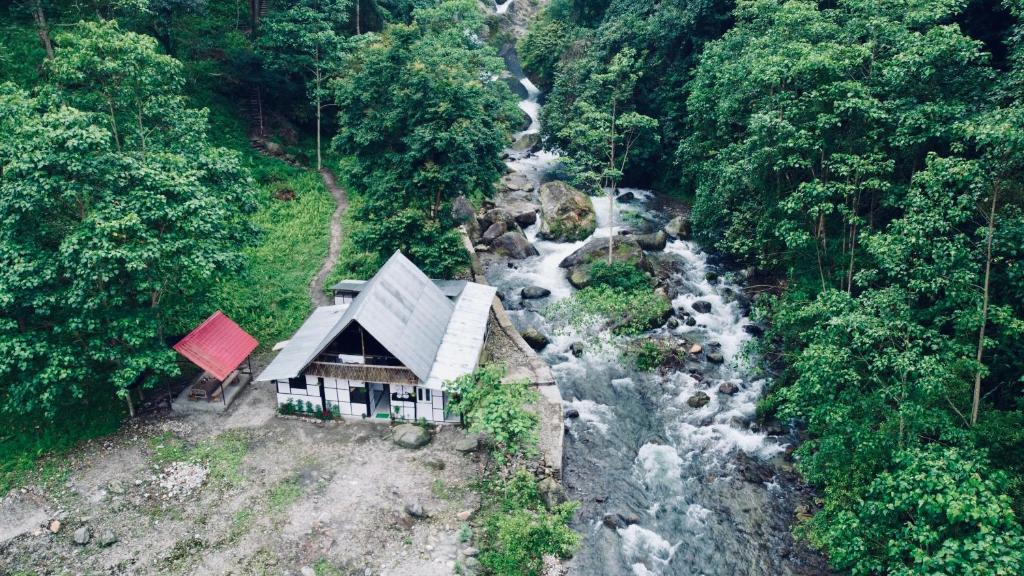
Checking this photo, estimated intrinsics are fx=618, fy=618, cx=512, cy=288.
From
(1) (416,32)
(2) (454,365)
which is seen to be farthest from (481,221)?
(2) (454,365)

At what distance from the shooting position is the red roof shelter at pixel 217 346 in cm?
2962

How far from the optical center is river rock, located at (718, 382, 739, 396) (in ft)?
112

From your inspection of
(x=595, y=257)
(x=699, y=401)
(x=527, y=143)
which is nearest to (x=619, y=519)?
(x=699, y=401)

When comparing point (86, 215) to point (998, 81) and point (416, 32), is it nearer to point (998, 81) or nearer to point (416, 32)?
point (416, 32)

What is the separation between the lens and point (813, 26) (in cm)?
3247

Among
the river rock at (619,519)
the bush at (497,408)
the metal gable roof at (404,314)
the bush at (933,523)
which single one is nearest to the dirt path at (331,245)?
the metal gable roof at (404,314)

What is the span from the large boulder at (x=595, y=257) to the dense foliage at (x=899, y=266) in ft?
29.6

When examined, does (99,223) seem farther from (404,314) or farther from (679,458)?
(679,458)

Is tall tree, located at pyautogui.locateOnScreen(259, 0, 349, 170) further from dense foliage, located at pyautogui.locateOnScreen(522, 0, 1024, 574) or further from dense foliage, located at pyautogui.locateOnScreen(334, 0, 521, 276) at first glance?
dense foliage, located at pyautogui.locateOnScreen(522, 0, 1024, 574)

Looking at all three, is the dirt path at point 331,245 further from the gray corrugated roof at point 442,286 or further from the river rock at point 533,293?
the river rock at point 533,293

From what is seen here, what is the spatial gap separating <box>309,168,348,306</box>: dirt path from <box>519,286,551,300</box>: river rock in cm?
1325

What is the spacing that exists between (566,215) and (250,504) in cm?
3452

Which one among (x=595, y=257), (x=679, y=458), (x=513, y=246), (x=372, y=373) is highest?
(x=513, y=246)

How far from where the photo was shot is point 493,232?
168 feet
